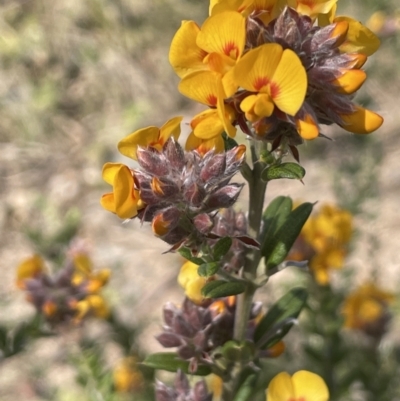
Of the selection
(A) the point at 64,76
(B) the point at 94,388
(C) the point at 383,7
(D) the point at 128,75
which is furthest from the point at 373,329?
(A) the point at 64,76

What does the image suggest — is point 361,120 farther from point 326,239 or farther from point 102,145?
Answer: point 102,145

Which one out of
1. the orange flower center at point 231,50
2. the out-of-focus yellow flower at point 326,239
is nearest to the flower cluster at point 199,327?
the orange flower center at point 231,50

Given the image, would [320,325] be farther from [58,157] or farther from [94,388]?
[58,157]

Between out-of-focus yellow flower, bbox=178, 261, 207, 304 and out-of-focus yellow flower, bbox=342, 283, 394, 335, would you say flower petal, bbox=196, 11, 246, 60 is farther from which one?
out-of-focus yellow flower, bbox=342, 283, 394, 335

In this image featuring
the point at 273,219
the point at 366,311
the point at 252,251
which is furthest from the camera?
the point at 366,311

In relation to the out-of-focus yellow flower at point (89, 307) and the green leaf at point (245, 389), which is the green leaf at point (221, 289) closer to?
the green leaf at point (245, 389)

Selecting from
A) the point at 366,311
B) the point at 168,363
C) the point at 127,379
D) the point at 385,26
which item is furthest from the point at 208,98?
the point at 385,26

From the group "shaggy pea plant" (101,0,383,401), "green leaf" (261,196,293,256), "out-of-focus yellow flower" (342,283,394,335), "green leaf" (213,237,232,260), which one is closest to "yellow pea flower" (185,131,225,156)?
"shaggy pea plant" (101,0,383,401)
